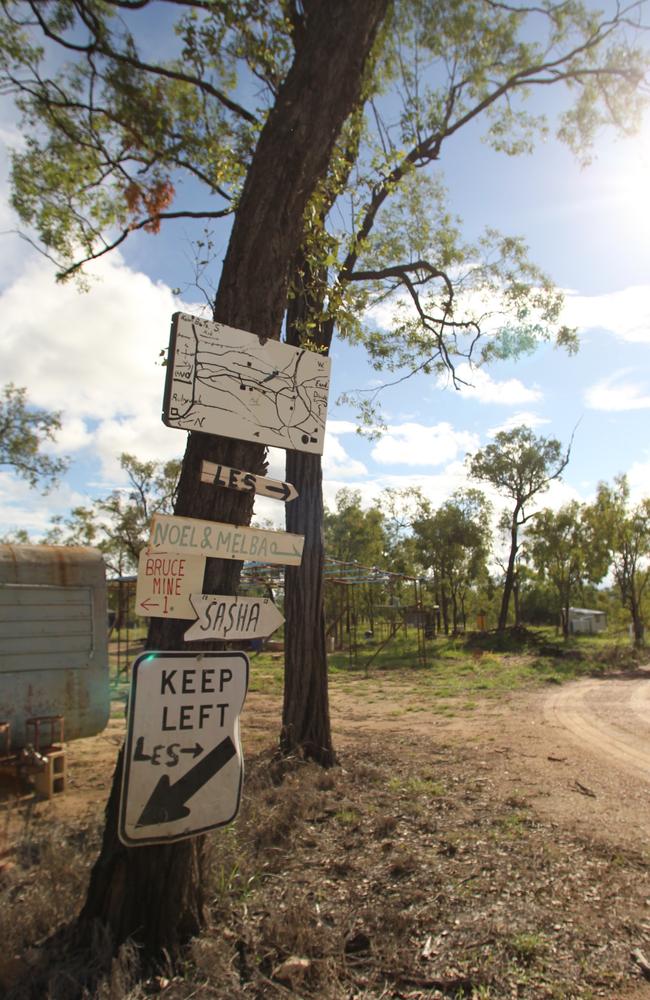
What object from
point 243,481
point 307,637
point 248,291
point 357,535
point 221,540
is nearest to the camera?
point 221,540

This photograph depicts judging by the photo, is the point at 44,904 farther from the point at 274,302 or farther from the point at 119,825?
the point at 274,302

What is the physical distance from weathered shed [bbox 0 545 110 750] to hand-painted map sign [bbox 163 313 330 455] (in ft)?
17.1

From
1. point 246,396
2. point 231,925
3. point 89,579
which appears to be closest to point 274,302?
point 246,396

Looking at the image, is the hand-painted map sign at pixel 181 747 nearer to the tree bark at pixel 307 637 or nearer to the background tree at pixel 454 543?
the tree bark at pixel 307 637

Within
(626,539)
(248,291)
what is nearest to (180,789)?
(248,291)

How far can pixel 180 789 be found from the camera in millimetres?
2635

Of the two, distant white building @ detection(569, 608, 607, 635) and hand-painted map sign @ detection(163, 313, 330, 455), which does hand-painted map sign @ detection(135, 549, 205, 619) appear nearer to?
hand-painted map sign @ detection(163, 313, 330, 455)

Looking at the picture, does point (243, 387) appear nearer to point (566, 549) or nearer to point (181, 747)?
point (181, 747)

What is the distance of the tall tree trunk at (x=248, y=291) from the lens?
270 cm

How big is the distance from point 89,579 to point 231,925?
5.27m

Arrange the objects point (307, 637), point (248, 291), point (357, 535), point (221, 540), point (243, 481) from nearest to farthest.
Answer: point (221, 540) < point (243, 481) < point (248, 291) < point (307, 637) < point (357, 535)

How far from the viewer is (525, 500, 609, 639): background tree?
29.3m

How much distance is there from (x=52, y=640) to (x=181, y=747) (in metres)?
5.14

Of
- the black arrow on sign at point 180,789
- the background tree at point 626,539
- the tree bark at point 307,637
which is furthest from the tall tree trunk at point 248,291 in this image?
the background tree at point 626,539
